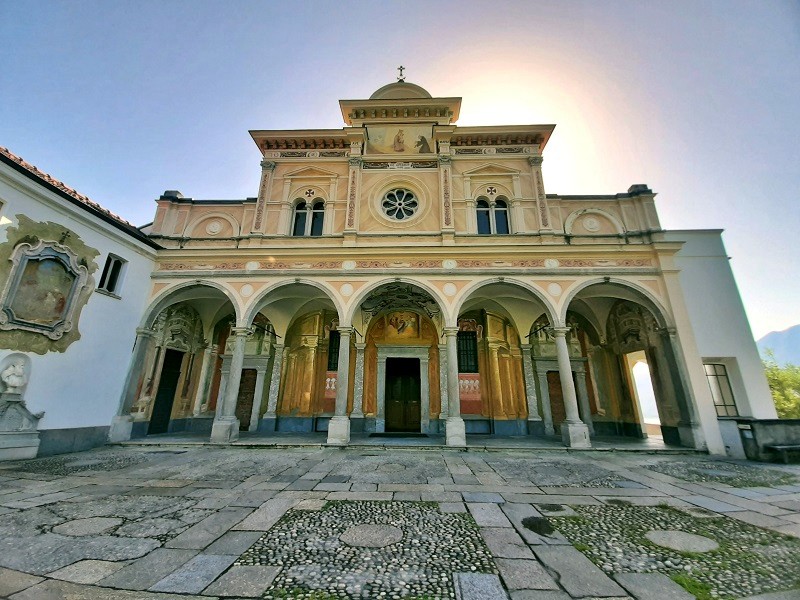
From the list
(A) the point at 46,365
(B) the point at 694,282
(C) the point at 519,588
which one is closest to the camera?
(C) the point at 519,588

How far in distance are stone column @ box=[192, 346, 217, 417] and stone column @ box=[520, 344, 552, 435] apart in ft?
42.3

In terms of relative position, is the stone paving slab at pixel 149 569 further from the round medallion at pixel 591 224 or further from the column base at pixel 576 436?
the round medallion at pixel 591 224

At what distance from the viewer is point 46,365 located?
25.7 feet

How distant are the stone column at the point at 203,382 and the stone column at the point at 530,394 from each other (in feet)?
42.3

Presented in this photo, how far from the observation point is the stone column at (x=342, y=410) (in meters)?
9.30

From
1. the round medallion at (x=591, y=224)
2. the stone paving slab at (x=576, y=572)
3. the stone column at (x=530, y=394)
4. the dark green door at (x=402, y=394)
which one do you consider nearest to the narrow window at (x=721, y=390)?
the stone column at (x=530, y=394)

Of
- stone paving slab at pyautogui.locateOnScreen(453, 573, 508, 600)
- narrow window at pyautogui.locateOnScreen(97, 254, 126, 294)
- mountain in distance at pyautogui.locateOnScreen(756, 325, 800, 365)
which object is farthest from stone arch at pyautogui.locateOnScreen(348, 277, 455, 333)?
mountain in distance at pyautogui.locateOnScreen(756, 325, 800, 365)

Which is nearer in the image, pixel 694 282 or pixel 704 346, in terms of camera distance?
pixel 704 346

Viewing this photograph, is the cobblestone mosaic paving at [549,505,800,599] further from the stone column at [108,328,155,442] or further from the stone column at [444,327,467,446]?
the stone column at [108,328,155,442]

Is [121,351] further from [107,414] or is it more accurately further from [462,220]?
[462,220]

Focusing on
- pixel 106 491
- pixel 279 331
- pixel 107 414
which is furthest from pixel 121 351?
pixel 106 491

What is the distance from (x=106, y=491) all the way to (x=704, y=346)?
1471 centimetres

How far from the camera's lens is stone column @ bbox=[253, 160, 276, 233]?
12.1 meters

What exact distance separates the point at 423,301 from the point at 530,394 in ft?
18.5
